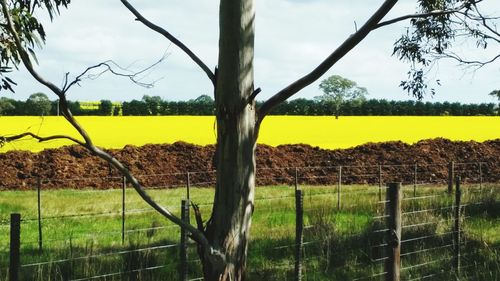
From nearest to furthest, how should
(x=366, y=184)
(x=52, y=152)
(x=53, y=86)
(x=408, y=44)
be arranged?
1. (x=53, y=86)
2. (x=408, y=44)
3. (x=366, y=184)
4. (x=52, y=152)

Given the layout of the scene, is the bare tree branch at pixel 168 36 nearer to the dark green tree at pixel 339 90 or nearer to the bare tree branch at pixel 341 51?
the bare tree branch at pixel 341 51

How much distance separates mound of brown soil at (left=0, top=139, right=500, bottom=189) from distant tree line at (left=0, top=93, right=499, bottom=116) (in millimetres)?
24777

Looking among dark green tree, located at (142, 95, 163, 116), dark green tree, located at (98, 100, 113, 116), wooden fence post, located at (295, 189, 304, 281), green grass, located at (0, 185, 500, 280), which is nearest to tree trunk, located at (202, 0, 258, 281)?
green grass, located at (0, 185, 500, 280)

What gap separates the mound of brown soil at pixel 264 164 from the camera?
1922 cm

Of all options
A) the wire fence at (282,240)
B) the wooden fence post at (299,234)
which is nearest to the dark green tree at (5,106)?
the wire fence at (282,240)

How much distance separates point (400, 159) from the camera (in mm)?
22578

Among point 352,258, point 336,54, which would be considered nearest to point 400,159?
point 352,258

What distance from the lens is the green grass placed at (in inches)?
268

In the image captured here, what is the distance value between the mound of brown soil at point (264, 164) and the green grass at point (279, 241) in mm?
4545

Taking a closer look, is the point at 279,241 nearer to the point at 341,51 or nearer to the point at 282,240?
the point at 282,240

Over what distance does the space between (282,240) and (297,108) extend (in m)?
47.6

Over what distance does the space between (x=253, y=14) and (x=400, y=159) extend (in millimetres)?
20217

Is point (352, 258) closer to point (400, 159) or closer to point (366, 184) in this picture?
point (366, 184)

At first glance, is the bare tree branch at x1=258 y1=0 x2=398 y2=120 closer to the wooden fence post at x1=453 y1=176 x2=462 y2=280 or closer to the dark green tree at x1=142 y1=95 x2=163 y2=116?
the wooden fence post at x1=453 y1=176 x2=462 y2=280
